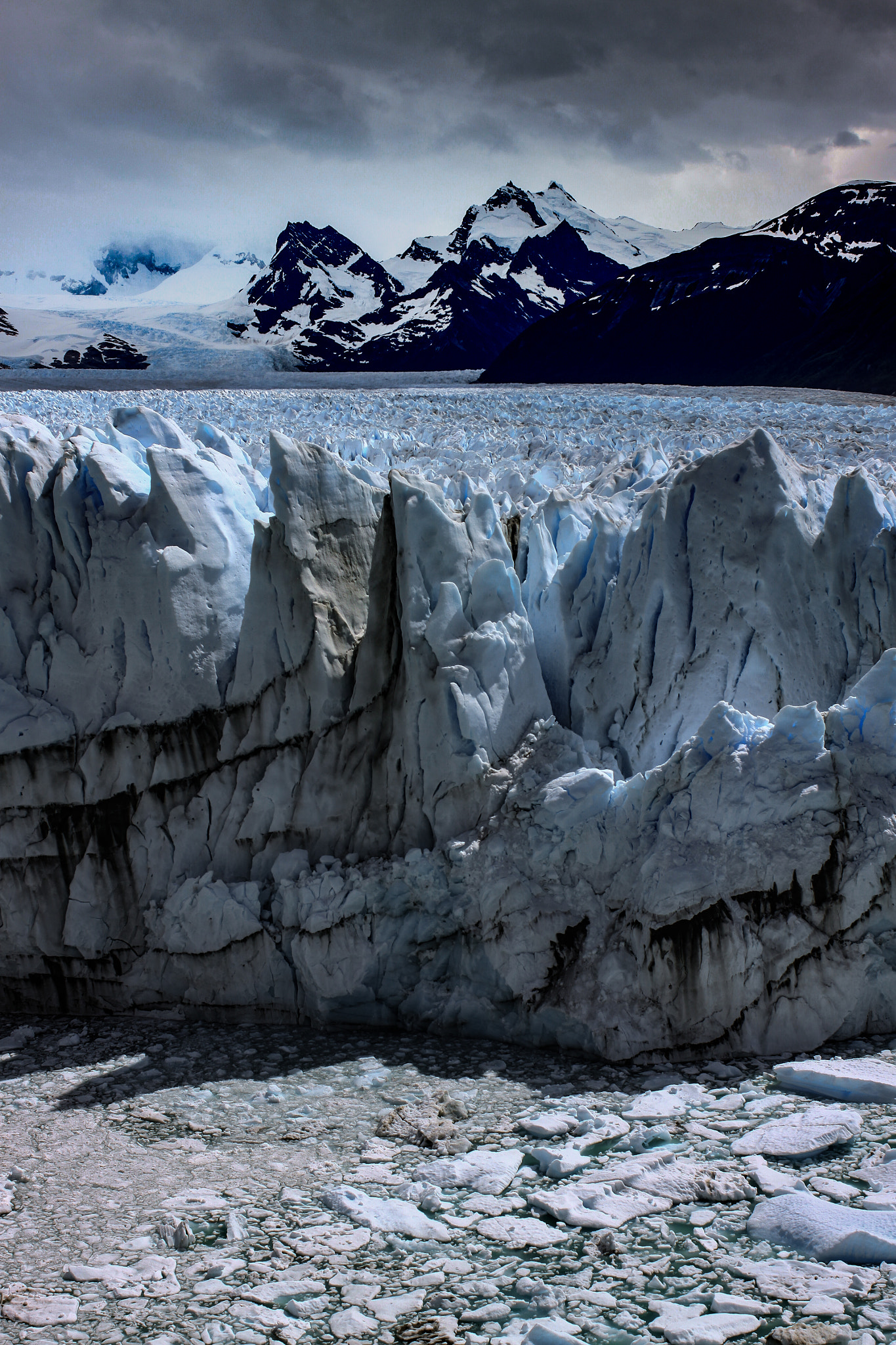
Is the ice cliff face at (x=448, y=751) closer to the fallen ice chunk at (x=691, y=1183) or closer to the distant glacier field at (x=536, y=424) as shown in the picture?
the fallen ice chunk at (x=691, y=1183)

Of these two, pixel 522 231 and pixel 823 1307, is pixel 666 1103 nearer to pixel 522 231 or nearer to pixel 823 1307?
pixel 823 1307

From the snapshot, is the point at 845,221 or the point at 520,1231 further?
the point at 845,221

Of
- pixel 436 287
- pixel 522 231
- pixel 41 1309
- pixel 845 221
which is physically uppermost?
pixel 522 231

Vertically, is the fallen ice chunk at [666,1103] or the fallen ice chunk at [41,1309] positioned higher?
the fallen ice chunk at [666,1103]

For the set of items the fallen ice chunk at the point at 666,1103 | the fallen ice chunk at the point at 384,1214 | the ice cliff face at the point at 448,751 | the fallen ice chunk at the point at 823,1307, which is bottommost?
the fallen ice chunk at the point at 384,1214

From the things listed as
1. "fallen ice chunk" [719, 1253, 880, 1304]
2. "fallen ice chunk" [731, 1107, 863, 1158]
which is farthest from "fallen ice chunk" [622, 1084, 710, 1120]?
"fallen ice chunk" [719, 1253, 880, 1304]

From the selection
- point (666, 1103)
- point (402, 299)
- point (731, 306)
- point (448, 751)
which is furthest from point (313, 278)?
point (666, 1103)

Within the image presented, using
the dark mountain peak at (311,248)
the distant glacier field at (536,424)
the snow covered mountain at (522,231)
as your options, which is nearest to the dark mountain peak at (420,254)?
the snow covered mountain at (522,231)
